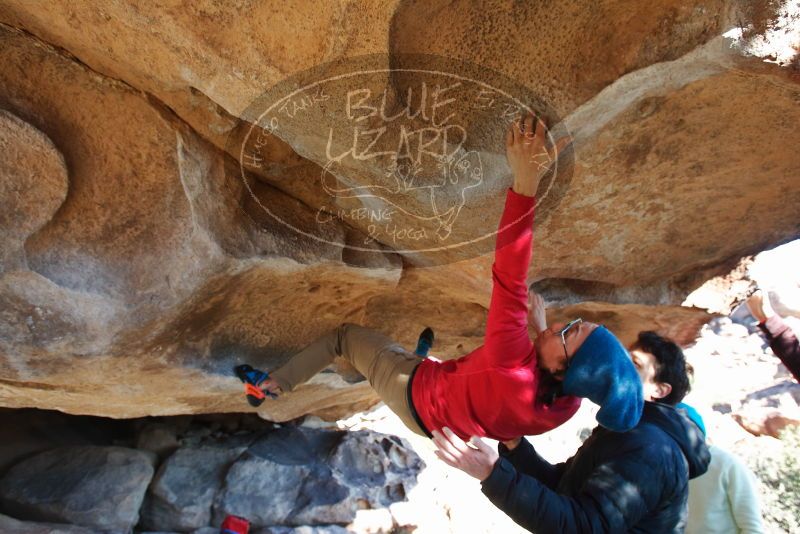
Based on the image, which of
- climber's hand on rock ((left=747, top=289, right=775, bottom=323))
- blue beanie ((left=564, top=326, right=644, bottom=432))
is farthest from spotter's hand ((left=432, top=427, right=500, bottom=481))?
climber's hand on rock ((left=747, top=289, right=775, bottom=323))

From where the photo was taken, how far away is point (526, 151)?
1561 mm

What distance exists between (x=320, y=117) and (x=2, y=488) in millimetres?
2946

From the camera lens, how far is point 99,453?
11.5ft

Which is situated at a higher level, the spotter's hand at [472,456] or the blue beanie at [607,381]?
the blue beanie at [607,381]

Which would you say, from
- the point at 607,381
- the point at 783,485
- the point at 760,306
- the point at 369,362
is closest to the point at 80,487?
the point at 369,362

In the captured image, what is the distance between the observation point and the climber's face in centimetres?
162

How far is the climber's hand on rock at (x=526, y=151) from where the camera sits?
4.98 feet

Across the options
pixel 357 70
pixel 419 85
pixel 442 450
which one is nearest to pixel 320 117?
pixel 357 70

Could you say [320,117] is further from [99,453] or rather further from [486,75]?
[99,453]

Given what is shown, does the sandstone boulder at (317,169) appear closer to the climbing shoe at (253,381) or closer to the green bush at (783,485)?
the climbing shoe at (253,381)

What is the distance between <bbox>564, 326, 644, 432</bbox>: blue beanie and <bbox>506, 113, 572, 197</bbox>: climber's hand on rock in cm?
46
